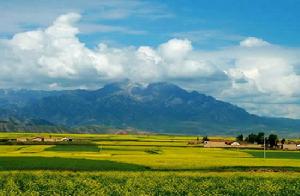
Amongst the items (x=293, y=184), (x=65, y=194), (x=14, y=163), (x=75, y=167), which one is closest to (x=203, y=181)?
(x=293, y=184)

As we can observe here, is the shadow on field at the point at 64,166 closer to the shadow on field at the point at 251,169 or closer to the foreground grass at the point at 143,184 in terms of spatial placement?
the shadow on field at the point at 251,169

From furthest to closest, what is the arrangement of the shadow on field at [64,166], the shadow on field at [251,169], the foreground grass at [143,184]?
the shadow on field at [251,169] < the shadow on field at [64,166] < the foreground grass at [143,184]

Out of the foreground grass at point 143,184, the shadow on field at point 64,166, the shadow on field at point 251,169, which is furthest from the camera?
the shadow on field at point 251,169

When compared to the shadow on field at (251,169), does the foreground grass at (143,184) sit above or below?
below

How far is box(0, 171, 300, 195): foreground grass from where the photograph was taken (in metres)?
57.2

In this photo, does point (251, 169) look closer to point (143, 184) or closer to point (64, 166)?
point (64, 166)

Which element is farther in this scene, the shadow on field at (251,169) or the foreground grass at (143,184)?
the shadow on field at (251,169)

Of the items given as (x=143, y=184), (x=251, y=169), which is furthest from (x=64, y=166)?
(x=251, y=169)

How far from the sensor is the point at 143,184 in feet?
206

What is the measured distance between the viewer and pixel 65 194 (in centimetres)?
5434

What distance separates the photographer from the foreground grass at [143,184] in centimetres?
5716

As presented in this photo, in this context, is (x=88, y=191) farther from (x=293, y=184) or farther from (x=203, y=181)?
(x=293, y=184)

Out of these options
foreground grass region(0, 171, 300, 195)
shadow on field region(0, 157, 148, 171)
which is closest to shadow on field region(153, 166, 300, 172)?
shadow on field region(0, 157, 148, 171)

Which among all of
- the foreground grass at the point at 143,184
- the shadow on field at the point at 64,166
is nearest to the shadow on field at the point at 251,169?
the shadow on field at the point at 64,166
